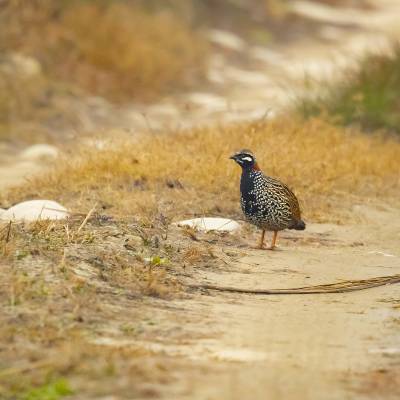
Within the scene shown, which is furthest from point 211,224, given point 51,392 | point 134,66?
point 134,66

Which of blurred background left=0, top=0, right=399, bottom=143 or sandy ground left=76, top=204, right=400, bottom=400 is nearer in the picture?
sandy ground left=76, top=204, right=400, bottom=400

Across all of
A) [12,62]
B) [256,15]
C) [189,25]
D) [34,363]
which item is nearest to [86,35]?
[12,62]

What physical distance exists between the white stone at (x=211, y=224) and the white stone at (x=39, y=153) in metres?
4.29

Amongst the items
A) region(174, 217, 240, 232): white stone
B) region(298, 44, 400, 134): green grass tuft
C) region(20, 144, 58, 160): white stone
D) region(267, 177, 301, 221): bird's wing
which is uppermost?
region(298, 44, 400, 134): green grass tuft

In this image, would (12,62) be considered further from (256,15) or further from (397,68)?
(256,15)

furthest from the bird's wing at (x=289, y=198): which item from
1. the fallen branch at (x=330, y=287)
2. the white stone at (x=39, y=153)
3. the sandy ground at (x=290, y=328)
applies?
the white stone at (x=39, y=153)

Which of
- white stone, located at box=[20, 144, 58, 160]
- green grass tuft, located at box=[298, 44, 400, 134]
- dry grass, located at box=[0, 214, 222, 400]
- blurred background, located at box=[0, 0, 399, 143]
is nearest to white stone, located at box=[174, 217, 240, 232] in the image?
dry grass, located at box=[0, 214, 222, 400]

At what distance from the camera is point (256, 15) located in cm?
2497

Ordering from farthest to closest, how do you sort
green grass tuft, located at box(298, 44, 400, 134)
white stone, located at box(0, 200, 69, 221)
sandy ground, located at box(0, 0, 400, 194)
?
sandy ground, located at box(0, 0, 400, 194)
green grass tuft, located at box(298, 44, 400, 134)
white stone, located at box(0, 200, 69, 221)

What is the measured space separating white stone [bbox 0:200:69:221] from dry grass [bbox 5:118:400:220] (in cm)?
50

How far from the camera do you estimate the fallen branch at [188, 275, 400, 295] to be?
6.34 meters

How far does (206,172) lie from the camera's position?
944 centimetres

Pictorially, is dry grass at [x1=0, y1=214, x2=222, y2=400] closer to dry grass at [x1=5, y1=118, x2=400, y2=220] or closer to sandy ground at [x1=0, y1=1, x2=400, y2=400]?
sandy ground at [x1=0, y1=1, x2=400, y2=400]

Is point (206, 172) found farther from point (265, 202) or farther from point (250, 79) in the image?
point (250, 79)
